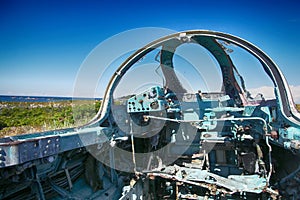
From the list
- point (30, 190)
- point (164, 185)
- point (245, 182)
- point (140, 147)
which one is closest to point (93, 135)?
point (30, 190)

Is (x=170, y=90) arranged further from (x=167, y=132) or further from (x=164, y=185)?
(x=164, y=185)

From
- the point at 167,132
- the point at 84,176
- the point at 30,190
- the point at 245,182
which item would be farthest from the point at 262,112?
the point at 30,190

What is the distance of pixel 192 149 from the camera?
5312 millimetres

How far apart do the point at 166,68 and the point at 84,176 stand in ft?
10.1

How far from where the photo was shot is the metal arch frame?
374cm

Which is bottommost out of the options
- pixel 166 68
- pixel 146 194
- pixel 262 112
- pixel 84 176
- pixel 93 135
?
pixel 146 194

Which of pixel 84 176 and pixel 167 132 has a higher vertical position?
pixel 167 132

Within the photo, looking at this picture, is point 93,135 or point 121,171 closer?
point 93,135

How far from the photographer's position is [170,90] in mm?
5488

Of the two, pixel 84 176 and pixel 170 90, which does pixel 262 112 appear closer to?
pixel 170 90

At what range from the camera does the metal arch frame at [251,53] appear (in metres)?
3.74

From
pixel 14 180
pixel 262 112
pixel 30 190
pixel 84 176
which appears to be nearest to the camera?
pixel 14 180

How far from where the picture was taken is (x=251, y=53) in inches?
175

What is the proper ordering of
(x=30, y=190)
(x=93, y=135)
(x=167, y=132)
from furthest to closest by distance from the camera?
1. (x=167, y=132)
2. (x=93, y=135)
3. (x=30, y=190)
